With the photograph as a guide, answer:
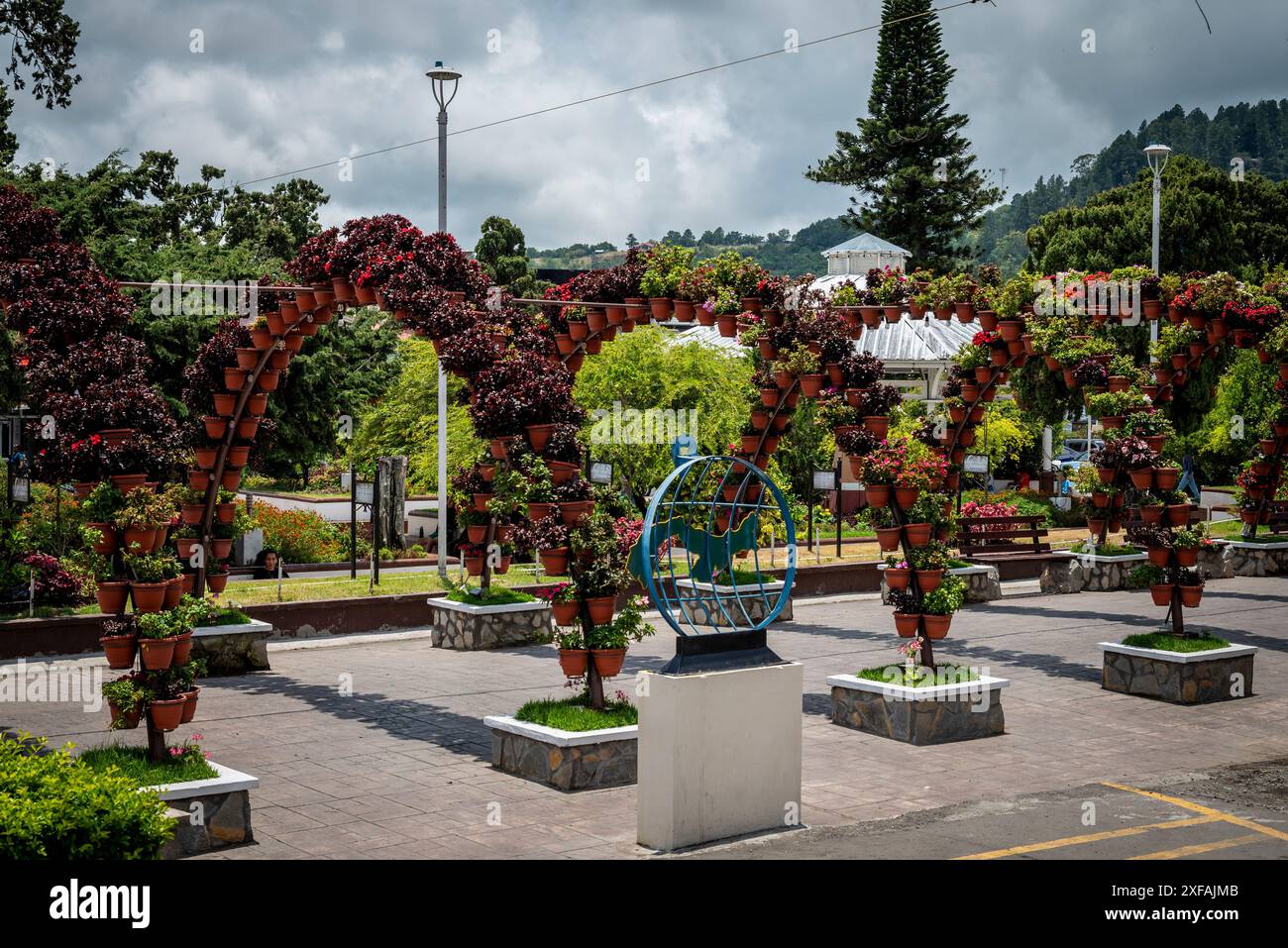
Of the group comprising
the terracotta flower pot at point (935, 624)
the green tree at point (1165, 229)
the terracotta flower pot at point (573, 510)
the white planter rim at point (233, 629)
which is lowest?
the white planter rim at point (233, 629)

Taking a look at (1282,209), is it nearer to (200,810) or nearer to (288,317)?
(288,317)

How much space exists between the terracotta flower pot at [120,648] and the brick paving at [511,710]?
1448 millimetres

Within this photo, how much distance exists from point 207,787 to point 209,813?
194mm

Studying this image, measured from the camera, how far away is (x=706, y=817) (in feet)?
28.1

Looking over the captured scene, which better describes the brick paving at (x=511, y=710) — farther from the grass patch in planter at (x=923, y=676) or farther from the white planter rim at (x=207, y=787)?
the grass patch in planter at (x=923, y=676)

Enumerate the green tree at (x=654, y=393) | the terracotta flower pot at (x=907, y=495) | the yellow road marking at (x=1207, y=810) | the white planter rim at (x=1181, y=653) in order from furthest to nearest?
the green tree at (x=654, y=393) → the white planter rim at (x=1181, y=653) → the terracotta flower pot at (x=907, y=495) → the yellow road marking at (x=1207, y=810)

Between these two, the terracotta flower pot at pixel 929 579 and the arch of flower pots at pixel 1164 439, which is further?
the arch of flower pots at pixel 1164 439

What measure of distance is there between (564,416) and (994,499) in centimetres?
2307

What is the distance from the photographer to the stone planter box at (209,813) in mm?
8281

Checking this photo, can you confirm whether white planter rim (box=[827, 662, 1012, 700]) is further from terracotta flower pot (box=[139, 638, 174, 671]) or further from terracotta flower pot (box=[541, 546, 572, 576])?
terracotta flower pot (box=[139, 638, 174, 671])

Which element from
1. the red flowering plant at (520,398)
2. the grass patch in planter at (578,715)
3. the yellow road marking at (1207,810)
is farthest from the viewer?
the red flowering plant at (520,398)

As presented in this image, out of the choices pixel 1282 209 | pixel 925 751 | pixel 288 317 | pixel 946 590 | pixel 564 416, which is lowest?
pixel 925 751

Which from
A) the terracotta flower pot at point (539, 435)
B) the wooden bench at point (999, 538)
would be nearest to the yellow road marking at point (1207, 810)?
the terracotta flower pot at point (539, 435)

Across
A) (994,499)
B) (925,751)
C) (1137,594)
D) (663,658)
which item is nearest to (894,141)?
(994,499)
